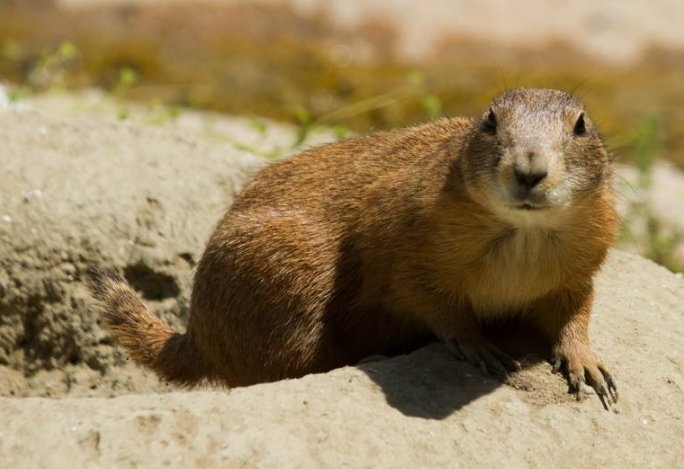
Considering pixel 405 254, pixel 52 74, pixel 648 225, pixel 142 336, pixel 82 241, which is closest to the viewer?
pixel 405 254

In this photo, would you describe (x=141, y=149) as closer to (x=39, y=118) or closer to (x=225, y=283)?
(x=39, y=118)

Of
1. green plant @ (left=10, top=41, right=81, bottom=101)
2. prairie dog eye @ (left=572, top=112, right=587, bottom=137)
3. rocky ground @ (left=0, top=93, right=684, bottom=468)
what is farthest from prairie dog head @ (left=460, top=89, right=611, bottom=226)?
green plant @ (left=10, top=41, right=81, bottom=101)

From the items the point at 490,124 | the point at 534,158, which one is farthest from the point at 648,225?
the point at 534,158

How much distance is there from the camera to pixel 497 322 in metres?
5.48

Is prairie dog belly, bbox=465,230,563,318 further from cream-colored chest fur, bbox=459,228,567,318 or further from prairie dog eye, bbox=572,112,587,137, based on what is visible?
prairie dog eye, bbox=572,112,587,137

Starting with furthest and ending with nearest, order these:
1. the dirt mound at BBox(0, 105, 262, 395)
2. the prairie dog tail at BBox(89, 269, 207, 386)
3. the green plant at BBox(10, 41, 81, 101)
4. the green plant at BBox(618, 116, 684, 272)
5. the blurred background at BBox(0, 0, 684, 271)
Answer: the blurred background at BBox(0, 0, 684, 271)
the green plant at BBox(10, 41, 81, 101)
the green plant at BBox(618, 116, 684, 272)
the dirt mound at BBox(0, 105, 262, 395)
the prairie dog tail at BBox(89, 269, 207, 386)

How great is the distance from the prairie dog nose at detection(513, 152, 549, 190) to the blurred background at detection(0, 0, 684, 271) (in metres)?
6.01

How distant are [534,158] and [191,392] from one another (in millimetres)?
1593

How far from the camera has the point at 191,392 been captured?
15.6 ft

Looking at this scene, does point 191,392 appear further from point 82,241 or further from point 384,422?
point 82,241

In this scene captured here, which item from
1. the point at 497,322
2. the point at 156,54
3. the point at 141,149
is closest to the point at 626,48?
the point at 156,54

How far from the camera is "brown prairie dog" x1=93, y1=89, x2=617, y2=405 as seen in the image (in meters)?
4.86

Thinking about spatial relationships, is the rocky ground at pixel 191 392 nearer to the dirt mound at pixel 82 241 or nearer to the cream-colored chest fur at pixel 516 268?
the dirt mound at pixel 82 241

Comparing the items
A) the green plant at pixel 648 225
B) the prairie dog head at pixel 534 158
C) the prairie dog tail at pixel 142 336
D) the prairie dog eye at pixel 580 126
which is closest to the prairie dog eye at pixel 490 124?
the prairie dog head at pixel 534 158
